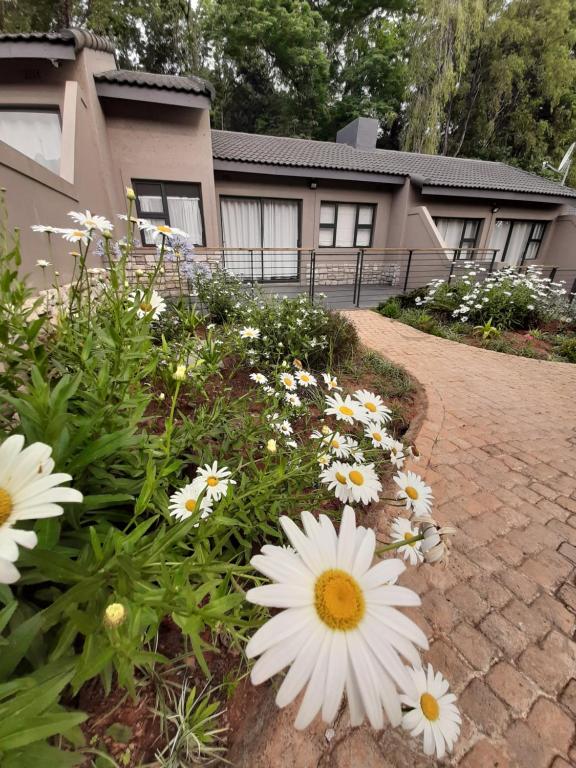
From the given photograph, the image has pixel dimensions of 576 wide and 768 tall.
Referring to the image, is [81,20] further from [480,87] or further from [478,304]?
[478,304]

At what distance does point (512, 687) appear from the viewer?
112 cm

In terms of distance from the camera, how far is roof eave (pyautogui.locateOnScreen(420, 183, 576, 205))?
8922mm

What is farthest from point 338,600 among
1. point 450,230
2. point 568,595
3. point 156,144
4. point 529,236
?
point 529,236

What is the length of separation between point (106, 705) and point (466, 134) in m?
22.3

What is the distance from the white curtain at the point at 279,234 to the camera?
860 cm

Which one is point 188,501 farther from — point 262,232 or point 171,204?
point 262,232

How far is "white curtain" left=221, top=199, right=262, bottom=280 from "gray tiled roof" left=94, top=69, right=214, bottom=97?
7.51 feet

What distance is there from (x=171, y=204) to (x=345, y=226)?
15.6ft

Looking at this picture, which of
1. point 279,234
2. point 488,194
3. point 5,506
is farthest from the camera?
point 488,194

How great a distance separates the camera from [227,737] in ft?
2.92

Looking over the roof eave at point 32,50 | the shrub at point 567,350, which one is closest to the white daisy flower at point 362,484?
the shrub at point 567,350

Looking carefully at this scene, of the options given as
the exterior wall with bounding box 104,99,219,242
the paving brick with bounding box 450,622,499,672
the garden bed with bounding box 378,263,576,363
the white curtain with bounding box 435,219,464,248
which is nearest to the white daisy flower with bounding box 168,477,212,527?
the paving brick with bounding box 450,622,499,672

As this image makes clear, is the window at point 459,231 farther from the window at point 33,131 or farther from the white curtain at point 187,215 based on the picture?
the window at point 33,131

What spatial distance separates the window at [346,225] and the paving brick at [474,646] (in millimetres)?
9326
